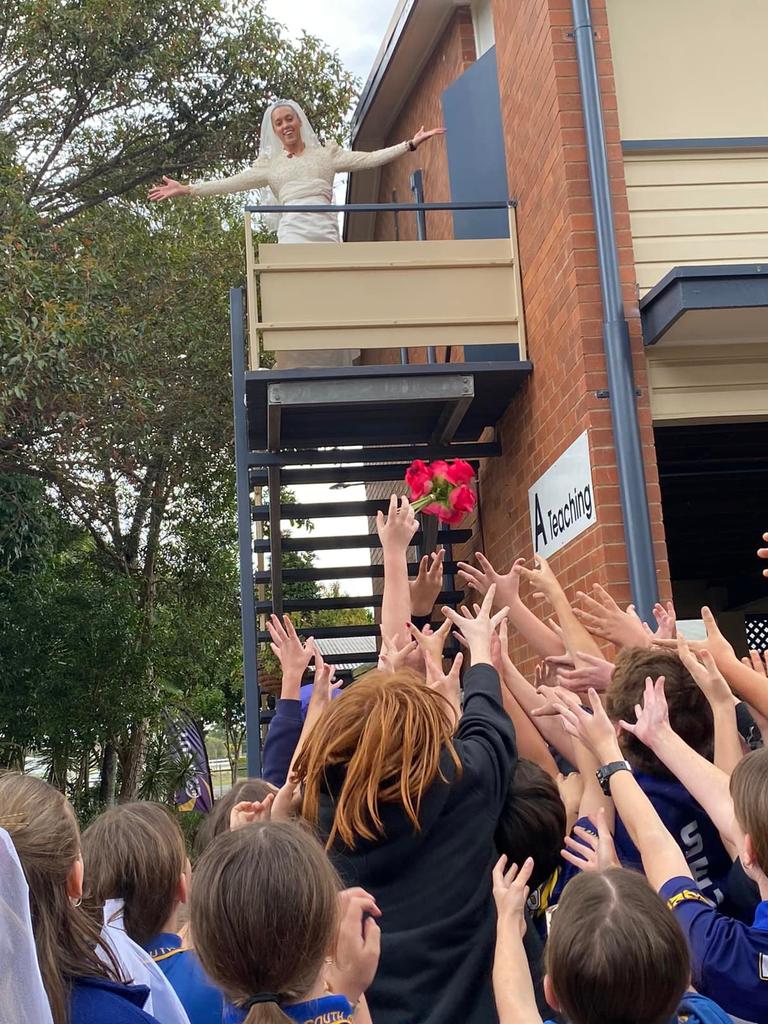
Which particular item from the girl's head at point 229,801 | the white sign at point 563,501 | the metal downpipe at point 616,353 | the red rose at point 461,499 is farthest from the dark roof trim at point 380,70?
the girl's head at point 229,801

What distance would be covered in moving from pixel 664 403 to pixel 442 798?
4.21 meters

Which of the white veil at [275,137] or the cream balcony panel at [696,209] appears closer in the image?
the cream balcony panel at [696,209]

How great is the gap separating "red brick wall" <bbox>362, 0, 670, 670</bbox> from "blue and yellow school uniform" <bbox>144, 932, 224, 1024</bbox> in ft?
11.9

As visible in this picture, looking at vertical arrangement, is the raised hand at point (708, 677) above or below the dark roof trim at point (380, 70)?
below

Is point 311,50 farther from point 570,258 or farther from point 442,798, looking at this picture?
point 442,798

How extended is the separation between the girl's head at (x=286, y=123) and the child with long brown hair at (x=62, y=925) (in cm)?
679

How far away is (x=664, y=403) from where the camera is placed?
6.04m

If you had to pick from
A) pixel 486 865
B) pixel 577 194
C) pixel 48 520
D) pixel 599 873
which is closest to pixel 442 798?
pixel 486 865

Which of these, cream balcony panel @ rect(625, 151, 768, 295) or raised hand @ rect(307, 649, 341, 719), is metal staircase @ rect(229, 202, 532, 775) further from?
raised hand @ rect(307, 649, 341, 719)

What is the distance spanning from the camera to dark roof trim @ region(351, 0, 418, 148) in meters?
8.91

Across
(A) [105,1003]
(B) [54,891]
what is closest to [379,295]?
(B) [54,891]

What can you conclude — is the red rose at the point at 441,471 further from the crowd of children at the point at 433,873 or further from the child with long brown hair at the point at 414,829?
the child with long brown hair at the point at 414,829

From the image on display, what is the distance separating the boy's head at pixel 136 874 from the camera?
2461 millimetres

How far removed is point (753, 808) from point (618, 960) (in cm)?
46
